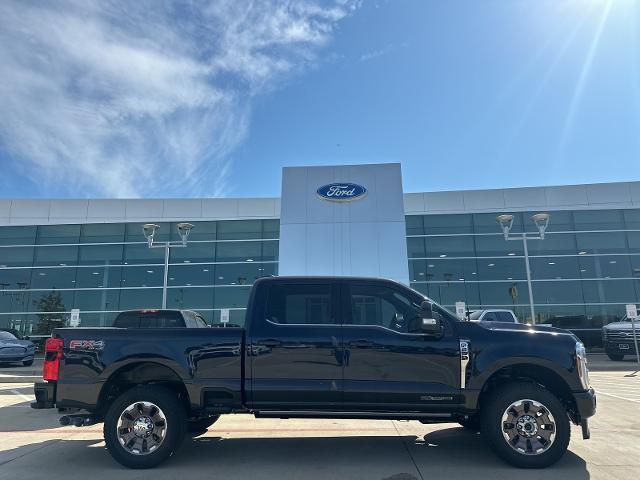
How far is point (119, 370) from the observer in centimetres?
541

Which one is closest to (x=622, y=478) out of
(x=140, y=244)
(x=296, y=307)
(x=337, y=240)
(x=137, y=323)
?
(x=296, y=307)

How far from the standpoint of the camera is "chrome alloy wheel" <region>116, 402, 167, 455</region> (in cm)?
521

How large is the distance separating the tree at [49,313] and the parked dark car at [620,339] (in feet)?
85.4

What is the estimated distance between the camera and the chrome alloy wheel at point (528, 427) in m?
5.09

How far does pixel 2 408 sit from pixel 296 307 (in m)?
7.52

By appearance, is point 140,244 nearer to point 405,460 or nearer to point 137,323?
point 137,323

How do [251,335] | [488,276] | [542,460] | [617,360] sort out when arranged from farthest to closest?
[488,276] < [617,360] < [251,335] < [542,460]

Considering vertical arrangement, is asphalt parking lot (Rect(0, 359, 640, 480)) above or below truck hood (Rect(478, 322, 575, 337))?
below

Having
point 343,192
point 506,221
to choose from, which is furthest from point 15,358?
point 506,221

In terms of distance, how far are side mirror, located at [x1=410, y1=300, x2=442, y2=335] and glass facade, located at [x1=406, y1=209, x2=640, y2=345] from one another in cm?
1972

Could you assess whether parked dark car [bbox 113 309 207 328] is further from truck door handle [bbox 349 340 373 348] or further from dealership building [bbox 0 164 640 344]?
dealership building [bbox 0 164 640 344]

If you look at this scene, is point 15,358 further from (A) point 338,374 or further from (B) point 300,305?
(A) point 338,374

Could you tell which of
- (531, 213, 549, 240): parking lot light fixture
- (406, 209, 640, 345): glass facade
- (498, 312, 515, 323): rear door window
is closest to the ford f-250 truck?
(498, 312, 515, 323): rear door window

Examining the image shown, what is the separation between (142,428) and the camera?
5.26 metres
